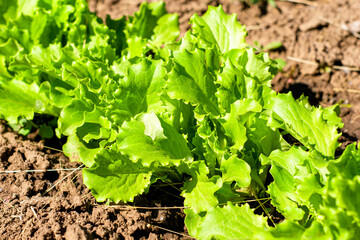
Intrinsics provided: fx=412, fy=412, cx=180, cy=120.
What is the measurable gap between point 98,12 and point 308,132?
3042mm

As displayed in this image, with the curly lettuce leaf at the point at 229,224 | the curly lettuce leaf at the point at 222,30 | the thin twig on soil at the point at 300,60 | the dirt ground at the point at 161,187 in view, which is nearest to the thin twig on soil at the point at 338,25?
the dirt ground at the point at 161,187

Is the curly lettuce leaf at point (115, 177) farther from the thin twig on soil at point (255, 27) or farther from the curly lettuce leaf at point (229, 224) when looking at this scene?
the thin twig on soil at point (255, 27)

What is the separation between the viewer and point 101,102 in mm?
2709

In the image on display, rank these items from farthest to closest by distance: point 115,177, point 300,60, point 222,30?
1. point 300,60
2. point 222,30
3. point 115,177

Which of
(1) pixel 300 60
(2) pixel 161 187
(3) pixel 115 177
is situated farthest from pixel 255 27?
(3) pixel 115 177

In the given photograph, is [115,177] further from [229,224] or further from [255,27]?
[255,27]

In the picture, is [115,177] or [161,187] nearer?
[115,177]

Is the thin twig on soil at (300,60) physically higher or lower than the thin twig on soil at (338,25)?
lower

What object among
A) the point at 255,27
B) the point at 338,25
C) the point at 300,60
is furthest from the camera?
the point at 255,27

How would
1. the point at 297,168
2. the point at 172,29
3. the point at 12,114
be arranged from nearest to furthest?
the point at 297,168
the point at 12,114
the point at 172,29

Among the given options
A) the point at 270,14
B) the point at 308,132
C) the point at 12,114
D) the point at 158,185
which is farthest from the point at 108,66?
the point at 270,14

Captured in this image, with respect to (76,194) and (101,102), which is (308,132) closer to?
(101,102)

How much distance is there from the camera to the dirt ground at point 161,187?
2.48m

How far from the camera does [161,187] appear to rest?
2873 mm
